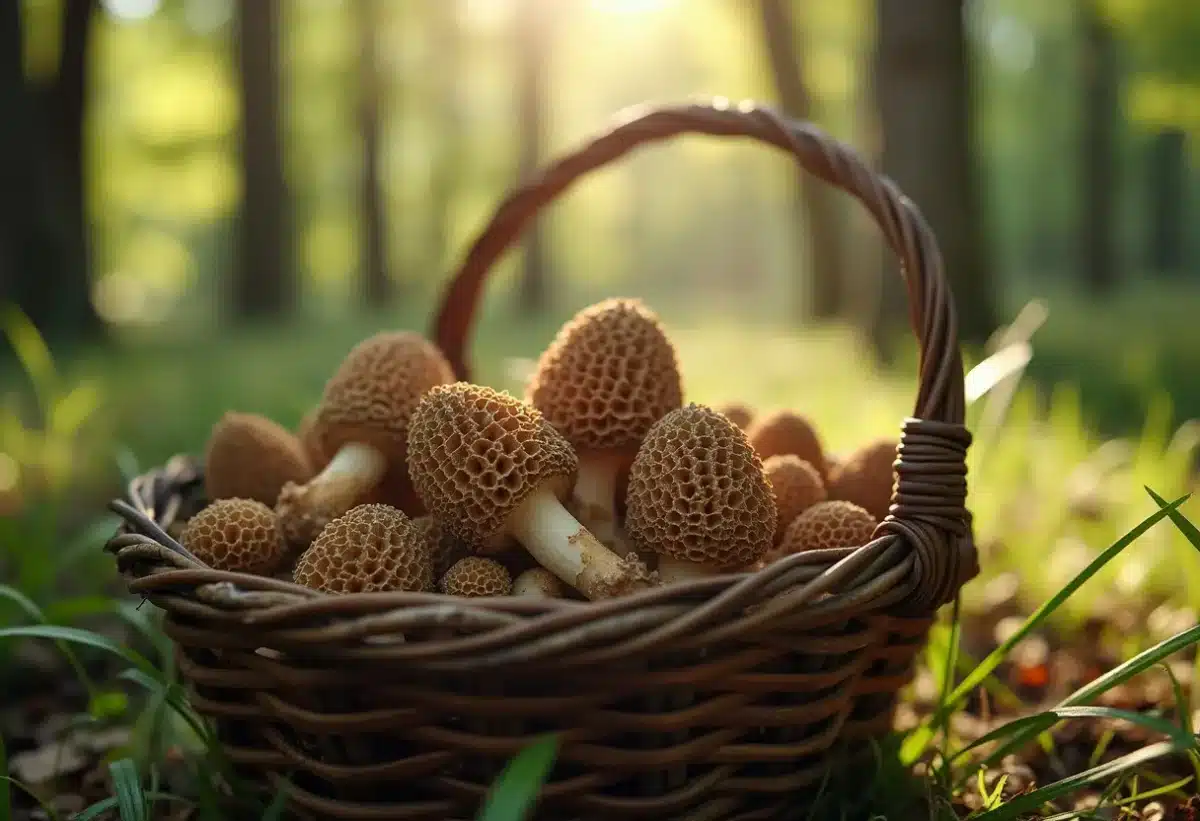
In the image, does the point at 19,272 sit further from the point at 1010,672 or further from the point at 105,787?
the point at 1010,672

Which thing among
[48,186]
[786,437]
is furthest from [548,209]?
[48,186]

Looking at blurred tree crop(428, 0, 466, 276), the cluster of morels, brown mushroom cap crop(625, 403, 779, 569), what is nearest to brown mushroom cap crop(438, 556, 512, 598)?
the cluster of morels

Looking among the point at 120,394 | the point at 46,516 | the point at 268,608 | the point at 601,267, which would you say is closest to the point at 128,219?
the point at 601,267

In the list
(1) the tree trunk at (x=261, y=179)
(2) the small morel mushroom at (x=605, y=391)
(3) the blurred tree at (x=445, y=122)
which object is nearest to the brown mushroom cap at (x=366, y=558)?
(2) the small morel mushroom at (x=605, y=391)

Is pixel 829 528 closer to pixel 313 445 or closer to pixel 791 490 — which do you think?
pixel 791 490

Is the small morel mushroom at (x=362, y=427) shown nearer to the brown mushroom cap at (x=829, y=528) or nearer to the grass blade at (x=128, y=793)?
the grass blade at (x=128, y=793)

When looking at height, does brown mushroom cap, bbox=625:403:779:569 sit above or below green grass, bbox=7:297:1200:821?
above

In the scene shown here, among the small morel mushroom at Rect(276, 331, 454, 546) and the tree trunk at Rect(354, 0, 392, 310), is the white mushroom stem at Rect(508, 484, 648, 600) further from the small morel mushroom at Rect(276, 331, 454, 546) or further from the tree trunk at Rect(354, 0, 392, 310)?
the tree trunk at Rect(354, 0, 392, 310)
